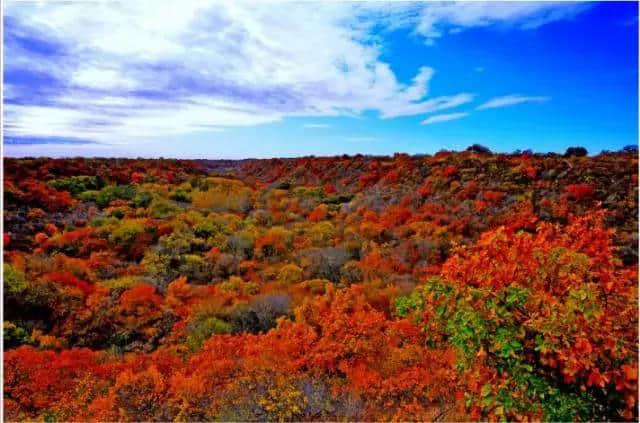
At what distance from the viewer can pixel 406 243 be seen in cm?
1559

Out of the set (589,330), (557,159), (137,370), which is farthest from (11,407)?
(557,159)

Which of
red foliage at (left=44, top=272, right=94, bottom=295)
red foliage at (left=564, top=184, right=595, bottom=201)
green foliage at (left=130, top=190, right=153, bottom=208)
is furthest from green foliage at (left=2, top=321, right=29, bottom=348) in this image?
red foliage at (left=564, top=184, right=595, bottom=201)

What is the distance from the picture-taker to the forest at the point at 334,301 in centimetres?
445

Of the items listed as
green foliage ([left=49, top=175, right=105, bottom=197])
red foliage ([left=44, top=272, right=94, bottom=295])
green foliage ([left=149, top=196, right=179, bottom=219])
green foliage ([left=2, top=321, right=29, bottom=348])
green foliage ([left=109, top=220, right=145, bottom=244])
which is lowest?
green foliage ([left=2, top=321, right=29, bottom=348])

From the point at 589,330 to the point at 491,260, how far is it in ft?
4.20

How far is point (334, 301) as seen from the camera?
34.0ft

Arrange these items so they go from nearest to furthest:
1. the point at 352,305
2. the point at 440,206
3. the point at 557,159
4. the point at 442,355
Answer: the point at 442,355 → the point at 352,305 → the point at 440,206 → the point at 557,159

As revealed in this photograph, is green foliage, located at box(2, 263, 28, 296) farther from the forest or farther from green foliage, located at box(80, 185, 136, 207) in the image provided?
green foliage, located at box(80, 185, 136, 207)

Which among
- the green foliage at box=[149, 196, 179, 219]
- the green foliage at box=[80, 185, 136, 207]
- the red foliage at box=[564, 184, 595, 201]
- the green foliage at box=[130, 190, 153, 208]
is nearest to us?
the red foliage at box=[564, 184, 595, 201]

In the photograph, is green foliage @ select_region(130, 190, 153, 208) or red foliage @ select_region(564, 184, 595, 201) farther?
green foliage @ select_region(130, 190, 153, 208)

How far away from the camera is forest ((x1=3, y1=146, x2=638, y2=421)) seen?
4.45 meters

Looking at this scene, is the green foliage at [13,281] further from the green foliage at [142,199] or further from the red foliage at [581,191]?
the red foliage at [581,191]

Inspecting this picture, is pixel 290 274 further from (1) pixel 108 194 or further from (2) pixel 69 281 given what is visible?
(1) pixel 108 194

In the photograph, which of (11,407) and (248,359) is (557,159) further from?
(11,407)
